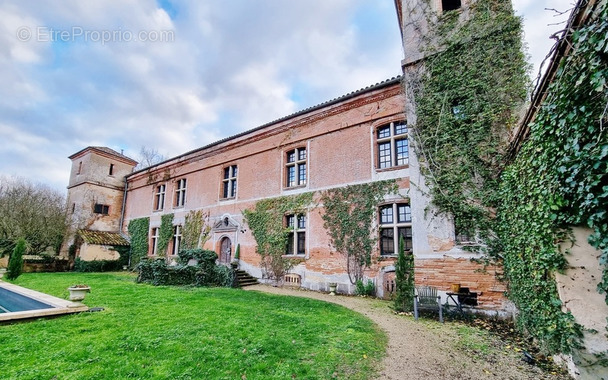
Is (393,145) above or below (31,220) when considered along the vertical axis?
above

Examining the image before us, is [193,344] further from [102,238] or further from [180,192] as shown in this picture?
[102,238]

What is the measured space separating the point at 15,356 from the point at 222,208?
12300mm

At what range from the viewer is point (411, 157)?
367 inches

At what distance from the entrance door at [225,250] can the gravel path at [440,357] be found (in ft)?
34.2

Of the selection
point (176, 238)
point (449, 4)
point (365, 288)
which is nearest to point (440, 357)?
point (365, 288)

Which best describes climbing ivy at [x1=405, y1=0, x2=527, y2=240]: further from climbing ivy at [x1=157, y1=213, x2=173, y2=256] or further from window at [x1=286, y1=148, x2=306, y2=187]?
climbing ivy at [x1=157, y1=213, x2=173, y2=256]

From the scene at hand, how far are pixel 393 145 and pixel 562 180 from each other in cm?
767

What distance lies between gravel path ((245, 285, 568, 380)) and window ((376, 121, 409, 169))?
6040 millimetres

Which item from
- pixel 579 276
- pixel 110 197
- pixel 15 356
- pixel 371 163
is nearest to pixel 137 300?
pixel 15 356

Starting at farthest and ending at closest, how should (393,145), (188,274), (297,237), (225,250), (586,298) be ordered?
(225,250) → (297,237) → (188,274) → (393,145) → (586,298)

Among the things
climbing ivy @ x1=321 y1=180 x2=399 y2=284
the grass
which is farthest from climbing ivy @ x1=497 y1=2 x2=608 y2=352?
climbing ivy @ x1=321 y1=180 x2=399 y2=284

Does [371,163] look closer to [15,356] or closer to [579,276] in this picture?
[579,276]

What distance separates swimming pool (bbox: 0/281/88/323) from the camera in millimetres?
5867

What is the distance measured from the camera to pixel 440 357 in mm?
4562
